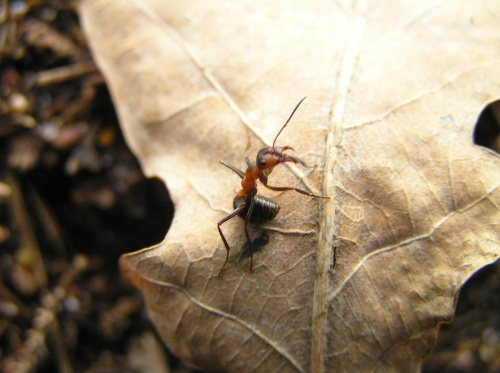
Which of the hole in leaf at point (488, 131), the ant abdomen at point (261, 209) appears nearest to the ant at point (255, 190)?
Answer: the ant abdomen at point (261, 209)

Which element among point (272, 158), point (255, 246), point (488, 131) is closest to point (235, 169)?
point (272, 158)

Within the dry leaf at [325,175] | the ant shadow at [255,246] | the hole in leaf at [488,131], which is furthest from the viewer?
the hole in leaf at [488,131]

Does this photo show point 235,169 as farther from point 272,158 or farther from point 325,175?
point 325,175

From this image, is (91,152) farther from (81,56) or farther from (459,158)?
(459,158)

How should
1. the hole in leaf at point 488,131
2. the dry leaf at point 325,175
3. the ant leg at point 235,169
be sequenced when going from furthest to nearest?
the hole in leaf at point 488,131
the ant leg at point 235,169
the dry leaf at point 325,175

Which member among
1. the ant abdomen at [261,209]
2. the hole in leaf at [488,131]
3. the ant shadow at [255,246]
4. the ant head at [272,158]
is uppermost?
the hole in leaf at [488,131]

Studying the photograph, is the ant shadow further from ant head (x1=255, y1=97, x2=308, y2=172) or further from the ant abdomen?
ant head (x1=255, y1=97, x2=308, y2=172)

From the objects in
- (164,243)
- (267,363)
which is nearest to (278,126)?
(164,243)

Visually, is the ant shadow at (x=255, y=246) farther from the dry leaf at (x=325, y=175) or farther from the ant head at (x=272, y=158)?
the ant head at (x=272, y=158)
